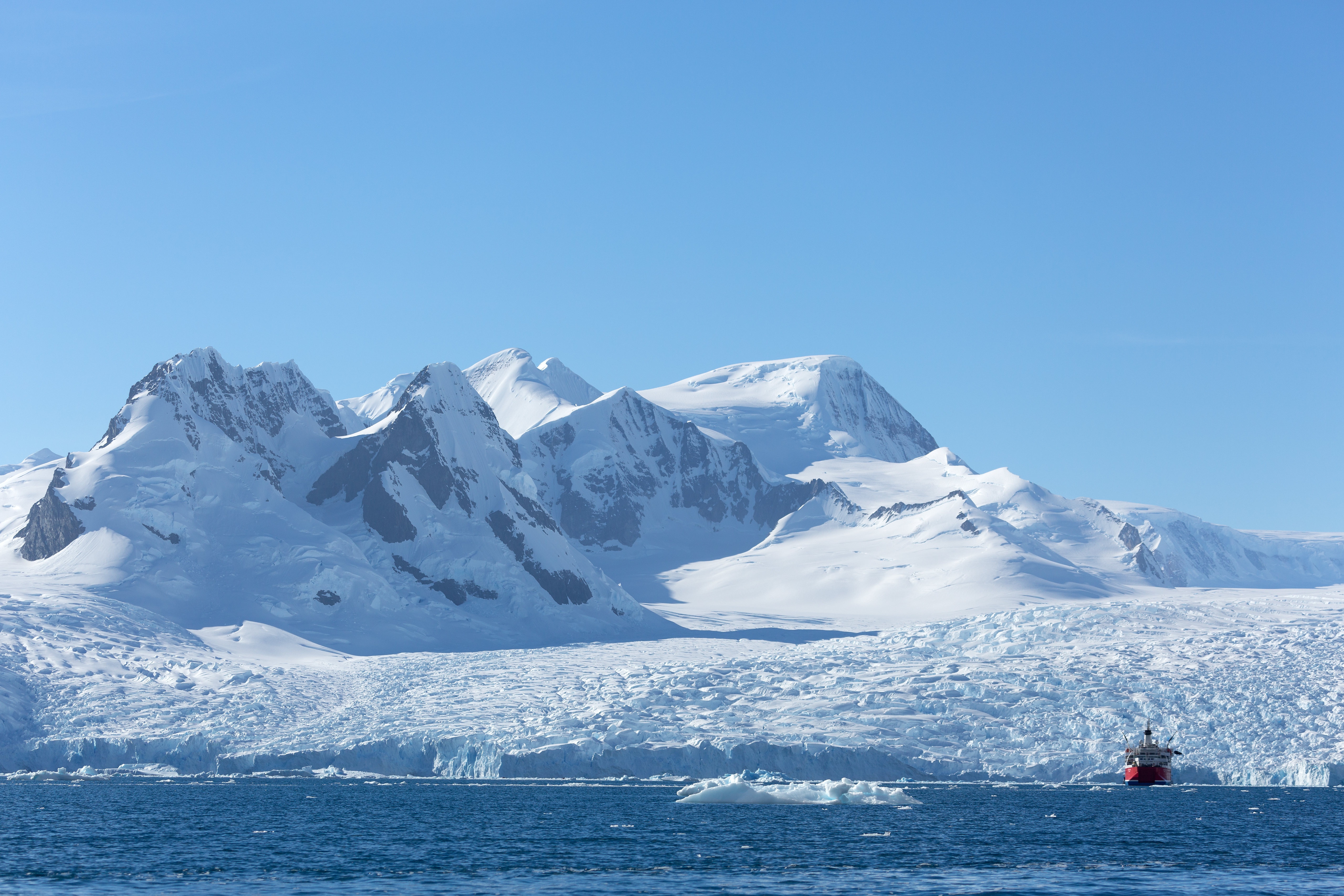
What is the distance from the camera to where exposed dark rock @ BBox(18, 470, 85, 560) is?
187125mm

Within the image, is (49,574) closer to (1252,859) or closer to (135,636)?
(135,636)

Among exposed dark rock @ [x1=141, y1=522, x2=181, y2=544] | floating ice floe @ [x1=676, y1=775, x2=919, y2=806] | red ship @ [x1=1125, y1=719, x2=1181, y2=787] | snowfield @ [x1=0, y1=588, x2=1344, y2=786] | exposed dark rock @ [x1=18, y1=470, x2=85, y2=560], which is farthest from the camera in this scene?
exposed dark rock @ [x1=141, y1=522, x2=181, y2=544]

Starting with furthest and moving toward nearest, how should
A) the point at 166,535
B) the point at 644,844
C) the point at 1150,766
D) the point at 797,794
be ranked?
the point at 166,535 → the point at 1150,766 → the point at 797,794 → the point at 644,844

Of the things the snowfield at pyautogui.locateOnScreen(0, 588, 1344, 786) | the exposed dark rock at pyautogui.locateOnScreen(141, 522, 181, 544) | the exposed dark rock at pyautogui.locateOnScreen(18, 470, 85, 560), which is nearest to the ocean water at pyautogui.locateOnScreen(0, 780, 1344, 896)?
the snowfield at pyautogui.locateOnScreen(0, 588, 1344, 786)

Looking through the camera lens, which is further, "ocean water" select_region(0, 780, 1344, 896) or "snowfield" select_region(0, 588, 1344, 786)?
"snowfield" select_region(0, 588, 1344, 786)

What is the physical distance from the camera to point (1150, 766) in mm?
108188

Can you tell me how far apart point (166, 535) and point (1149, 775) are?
131 m

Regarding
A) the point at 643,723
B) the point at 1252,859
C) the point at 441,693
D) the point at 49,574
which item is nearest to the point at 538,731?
the point at 643,723

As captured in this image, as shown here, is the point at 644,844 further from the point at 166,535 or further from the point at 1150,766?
the point at 166,535

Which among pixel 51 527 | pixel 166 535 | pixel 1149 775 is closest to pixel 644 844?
pixel 1149 775

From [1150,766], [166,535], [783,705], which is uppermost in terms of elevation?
[166,535]

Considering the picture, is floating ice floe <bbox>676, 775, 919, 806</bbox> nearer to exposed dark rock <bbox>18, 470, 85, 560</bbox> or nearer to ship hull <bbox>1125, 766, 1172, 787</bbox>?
ship hull <bbox>1125, 766, 1172, 787</bbox>

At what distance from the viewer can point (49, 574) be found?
176 m

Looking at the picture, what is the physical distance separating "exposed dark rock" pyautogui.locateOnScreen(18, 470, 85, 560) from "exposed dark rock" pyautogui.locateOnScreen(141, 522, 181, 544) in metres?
7.72
